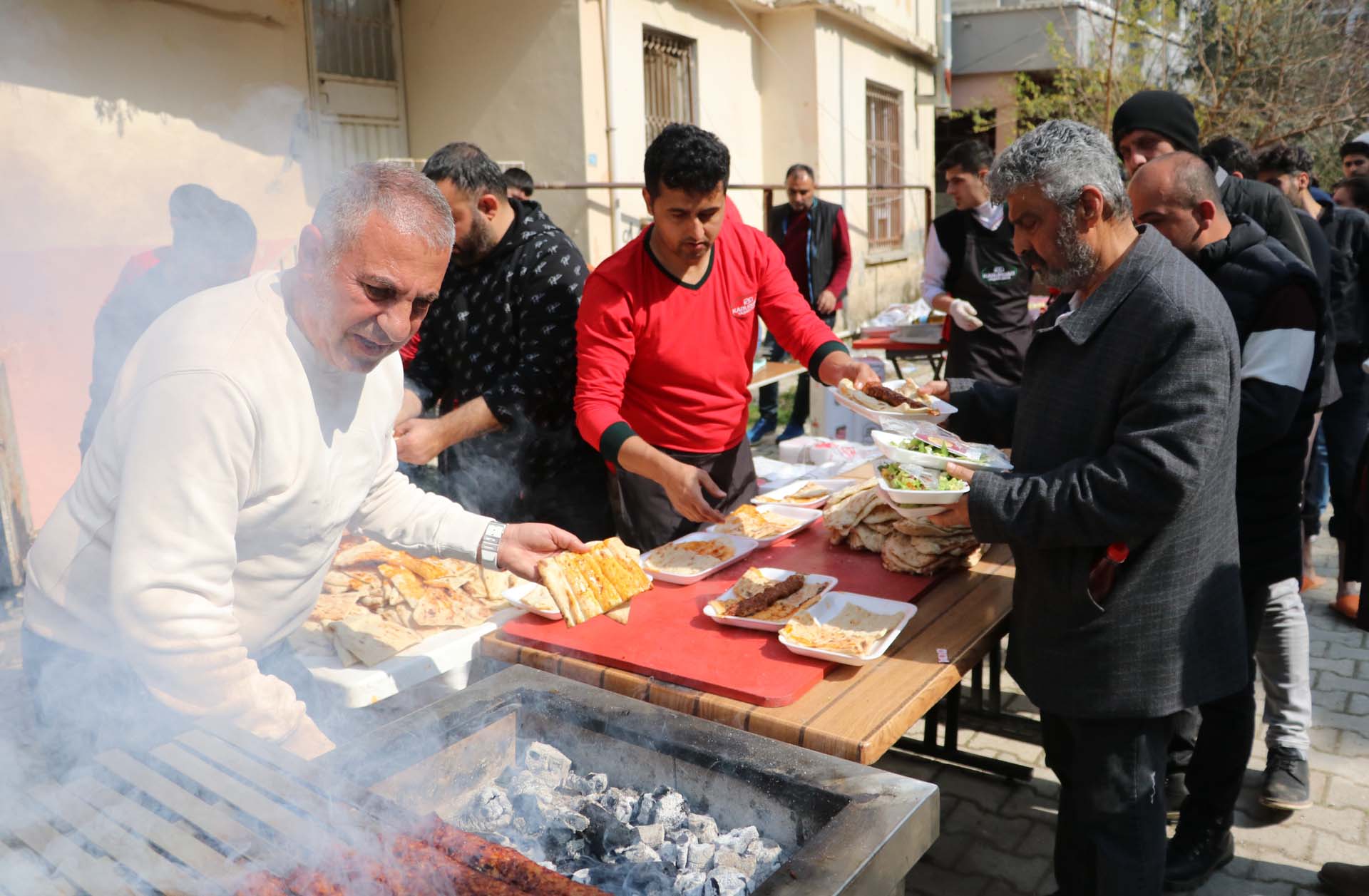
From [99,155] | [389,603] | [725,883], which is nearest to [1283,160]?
[389,603]

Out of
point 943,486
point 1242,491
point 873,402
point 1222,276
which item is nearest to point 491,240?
point 873,402

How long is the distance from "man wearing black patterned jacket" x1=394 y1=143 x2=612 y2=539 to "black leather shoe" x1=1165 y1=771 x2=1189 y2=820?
2.33 meters

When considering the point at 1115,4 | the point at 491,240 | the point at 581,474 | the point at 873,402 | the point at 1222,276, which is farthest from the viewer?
the point at 1115,4

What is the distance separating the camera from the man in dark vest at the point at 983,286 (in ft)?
19.5

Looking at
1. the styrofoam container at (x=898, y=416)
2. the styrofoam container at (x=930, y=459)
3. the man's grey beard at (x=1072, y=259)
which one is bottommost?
the styrofoam container at (x=930, y=459)

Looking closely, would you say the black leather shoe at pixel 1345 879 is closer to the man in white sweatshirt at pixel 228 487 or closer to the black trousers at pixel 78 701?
the man in white sweatshirt at pixel 228 487

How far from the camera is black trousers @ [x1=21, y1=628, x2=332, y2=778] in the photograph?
6.63 ft

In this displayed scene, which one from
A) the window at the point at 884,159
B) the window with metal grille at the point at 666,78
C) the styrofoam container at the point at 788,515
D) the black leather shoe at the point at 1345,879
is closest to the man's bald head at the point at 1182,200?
the styrofoam container at the point at 788,515

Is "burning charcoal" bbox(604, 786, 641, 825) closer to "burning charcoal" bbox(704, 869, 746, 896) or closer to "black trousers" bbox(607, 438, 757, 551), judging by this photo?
"burning charcoal" bbox(704, 869, 746, 896)

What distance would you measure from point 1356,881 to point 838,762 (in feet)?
7.00

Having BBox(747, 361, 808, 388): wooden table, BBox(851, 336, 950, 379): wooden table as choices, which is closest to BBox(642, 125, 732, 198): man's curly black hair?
BBox(747, 361, 808, 388): wooden table

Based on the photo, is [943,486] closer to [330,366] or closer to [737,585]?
[737,585]

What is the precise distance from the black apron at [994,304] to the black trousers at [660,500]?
2.70 meters

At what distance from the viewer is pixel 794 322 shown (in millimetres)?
3746
